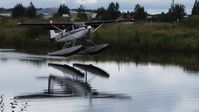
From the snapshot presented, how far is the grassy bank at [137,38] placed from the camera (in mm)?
37219

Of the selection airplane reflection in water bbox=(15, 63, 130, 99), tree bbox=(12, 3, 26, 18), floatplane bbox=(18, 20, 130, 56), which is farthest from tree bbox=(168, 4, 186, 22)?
airplane reflection in water bbox=(15, 63, 130, 99)

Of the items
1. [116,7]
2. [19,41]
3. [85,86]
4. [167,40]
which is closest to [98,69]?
[85,86]

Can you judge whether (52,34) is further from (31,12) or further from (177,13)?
(31,12)

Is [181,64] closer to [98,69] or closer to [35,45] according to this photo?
[98,69]

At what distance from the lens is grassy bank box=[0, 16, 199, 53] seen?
1465 inches

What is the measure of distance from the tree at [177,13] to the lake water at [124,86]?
28.0m

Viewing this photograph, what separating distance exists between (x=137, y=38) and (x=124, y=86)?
862 inches

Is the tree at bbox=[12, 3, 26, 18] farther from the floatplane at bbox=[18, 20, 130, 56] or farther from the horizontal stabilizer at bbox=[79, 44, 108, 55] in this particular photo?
the horizontal stabilizer at bbox=[79, 44, 108, 55]

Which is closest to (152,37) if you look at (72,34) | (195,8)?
(72,34)

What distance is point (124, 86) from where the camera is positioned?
17344 mm

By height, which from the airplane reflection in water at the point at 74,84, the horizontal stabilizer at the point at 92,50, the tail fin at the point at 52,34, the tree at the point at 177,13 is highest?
the tree at the point at 177,13

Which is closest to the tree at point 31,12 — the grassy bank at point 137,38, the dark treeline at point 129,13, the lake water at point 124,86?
the dark treeline at point 129,13

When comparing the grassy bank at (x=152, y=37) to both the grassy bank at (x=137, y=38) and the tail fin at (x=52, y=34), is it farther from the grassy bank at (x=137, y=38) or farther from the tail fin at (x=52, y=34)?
the tail fin at (x=52, y=34)

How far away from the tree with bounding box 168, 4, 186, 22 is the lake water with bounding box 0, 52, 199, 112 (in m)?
28.0
